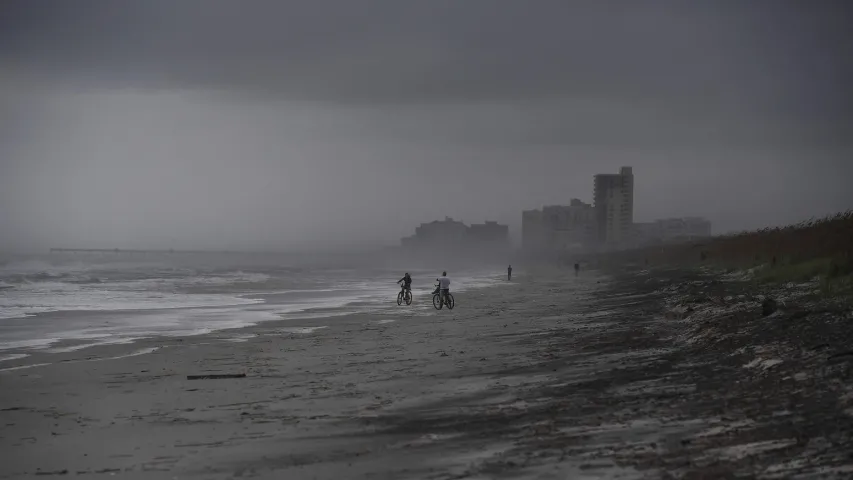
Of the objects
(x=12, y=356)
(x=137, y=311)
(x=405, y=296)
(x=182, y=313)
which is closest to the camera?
(x=12, y=356)

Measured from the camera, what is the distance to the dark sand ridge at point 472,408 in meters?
7.50

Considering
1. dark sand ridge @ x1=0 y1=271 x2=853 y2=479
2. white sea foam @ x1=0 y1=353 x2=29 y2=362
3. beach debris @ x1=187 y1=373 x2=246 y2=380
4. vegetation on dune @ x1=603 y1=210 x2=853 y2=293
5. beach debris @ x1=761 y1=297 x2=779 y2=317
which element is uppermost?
vegetation on dune @ x1=603 y1=210 x2=853 y2=293

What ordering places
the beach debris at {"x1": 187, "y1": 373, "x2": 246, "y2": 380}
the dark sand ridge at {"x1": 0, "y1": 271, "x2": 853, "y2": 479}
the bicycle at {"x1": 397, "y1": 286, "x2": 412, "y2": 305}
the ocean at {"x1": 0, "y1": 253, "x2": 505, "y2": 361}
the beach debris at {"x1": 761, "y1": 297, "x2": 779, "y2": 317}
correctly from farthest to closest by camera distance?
1. the bicycle at {"x1": 397, "y1": 286, "x2": 412, "y2": 305}
2. the ocean at {"x1": 0, "y1": 253, "x2": 505, "y2": 361}
3. the beach debris at {"x1": 761, "y1": 297, "x2": 779, "y2": 317}
4. the beach debris at {"x1": 187, "y1": 373, "x2": 246, "y2": 380}
5. the dark sand ridge at {"x1": 0, "y1": 271, "x2": 853, "y2": 479}

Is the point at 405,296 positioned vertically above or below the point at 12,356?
above

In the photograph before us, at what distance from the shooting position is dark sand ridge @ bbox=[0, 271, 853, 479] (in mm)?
7496

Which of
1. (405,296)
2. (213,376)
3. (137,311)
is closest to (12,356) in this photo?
(213,376)

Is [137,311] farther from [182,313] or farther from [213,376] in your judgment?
[213,376]

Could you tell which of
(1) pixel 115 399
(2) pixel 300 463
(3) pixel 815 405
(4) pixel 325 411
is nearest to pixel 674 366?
(3) pixel 815 405

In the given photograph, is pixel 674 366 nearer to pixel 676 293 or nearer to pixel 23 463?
pixel 23 463

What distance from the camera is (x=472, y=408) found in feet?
33.7

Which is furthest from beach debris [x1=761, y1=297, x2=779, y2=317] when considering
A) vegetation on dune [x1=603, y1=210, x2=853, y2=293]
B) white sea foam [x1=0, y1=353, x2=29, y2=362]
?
white sea foam [x1=0, y1=353, x2=29, y2=362]

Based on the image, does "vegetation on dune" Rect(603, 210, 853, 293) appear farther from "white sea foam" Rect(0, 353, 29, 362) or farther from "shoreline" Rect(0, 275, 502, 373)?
"white sea foam" Rect(0, 353, 29, 362)

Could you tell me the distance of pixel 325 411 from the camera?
1063 cm

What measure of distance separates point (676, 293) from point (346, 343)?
14632 mm
